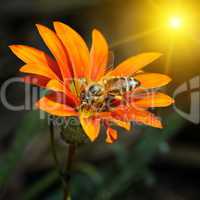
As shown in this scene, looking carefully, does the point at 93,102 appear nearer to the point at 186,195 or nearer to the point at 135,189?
the point at 135,189

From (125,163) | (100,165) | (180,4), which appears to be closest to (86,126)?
(125,163)

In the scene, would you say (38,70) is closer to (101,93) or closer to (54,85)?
(54,85)

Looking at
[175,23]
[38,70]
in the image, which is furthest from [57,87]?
[175,23]

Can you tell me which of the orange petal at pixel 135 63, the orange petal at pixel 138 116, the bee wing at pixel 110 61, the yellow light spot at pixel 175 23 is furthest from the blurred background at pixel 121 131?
the orange petal at pixel 138 116

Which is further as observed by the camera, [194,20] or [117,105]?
[194,20]

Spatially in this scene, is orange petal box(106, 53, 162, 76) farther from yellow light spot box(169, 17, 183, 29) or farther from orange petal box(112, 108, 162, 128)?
yellow light spot box(169, 17, 183, 29)

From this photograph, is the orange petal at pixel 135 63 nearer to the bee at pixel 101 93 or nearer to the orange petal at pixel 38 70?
the bee at pixel 101 93
